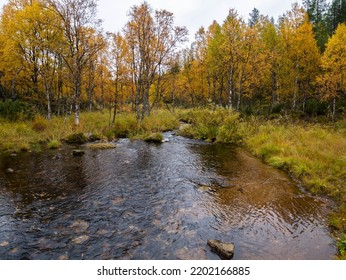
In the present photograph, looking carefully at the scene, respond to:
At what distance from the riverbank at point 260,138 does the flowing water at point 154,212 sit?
0.77 m

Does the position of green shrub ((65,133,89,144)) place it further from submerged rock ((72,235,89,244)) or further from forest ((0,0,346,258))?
submerged rock ((72,235,89,244))

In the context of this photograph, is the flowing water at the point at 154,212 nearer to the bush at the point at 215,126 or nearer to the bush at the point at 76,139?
the bush at the point at 76,139

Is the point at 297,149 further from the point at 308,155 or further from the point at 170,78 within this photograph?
the point at 170,78

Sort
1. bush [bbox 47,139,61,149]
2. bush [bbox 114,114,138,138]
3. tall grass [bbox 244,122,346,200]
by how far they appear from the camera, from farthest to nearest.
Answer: bush [bbox 114,114,138,138] → bush [bbox 47,139,61,149] → tall grass [bbox 244,122,346,200]

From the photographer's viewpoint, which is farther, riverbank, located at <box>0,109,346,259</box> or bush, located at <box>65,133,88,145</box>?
bush, located at <box>65,133,88,145</box>

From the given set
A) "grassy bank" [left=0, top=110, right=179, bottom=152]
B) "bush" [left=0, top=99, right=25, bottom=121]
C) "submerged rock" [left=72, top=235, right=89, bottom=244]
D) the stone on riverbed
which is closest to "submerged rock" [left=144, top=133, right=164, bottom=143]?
"grassy bank" [left=0, top=110, right=179, bottom=152]

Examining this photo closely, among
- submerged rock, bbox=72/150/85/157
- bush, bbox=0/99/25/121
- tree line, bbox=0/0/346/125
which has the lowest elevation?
submerged rock, bbox=72/150/85/157

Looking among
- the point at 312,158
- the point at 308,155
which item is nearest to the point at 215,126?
the point at 308,155

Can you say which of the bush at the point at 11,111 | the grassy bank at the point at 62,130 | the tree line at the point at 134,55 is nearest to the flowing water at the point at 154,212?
the grassy bank at the point at 62,130

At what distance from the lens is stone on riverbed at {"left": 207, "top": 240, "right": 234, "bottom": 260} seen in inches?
199

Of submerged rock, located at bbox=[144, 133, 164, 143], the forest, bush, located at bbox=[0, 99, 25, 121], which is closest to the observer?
the forest

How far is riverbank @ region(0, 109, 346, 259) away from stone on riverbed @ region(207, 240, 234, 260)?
228 cm

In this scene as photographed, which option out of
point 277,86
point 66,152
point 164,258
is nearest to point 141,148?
point 66,152

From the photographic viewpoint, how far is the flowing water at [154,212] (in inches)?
211
